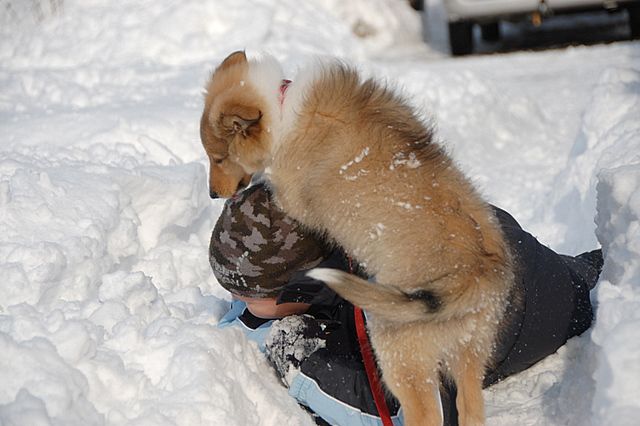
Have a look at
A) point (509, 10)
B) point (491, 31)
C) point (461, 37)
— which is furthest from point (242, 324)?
point (491, 31)

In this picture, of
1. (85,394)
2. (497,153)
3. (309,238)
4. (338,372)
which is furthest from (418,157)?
(497,153)

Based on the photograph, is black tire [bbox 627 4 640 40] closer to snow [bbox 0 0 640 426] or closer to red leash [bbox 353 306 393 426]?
snow [bbox 0 0 640 426]

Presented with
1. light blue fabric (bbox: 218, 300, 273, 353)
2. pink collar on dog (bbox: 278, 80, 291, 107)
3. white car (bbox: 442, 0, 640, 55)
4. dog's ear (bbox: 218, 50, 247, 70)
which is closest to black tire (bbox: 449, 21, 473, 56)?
white car (bbox: 442, 0, 640, 55)

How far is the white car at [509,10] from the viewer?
10.2 meters

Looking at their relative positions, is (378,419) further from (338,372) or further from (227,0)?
(227,0)

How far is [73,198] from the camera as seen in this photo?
14.0 feet

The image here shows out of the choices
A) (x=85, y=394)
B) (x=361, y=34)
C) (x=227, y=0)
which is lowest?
(x=361, y=34)

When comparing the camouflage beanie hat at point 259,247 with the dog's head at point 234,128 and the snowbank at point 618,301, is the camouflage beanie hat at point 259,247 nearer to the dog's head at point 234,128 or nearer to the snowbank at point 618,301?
the dog's head at point 234,128

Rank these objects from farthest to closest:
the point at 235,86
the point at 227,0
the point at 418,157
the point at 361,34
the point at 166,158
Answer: the point at 361,34 → the point at 227,0 → the point at 166,158 → the point at 235,86 → the point at 418,157

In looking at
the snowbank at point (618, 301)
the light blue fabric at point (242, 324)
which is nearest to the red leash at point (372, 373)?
the light blue fabric at point (242, 324)

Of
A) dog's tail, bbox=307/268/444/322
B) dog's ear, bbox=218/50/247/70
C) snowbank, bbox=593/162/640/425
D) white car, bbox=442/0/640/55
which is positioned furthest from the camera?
white car, bbox=442/0/640/55

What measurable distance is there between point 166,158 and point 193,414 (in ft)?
9.36

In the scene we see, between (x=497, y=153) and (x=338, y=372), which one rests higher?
(x=338, y=372)

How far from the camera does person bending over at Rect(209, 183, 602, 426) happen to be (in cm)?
320
